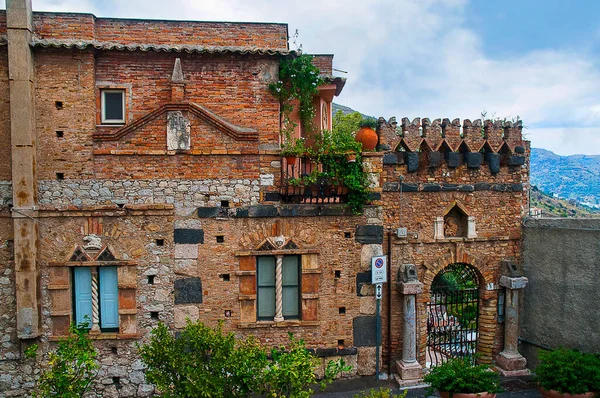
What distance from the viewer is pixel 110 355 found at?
8914 millimetres

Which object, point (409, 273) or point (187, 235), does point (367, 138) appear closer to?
point (409, 273)

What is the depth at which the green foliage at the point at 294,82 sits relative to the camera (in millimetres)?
9297

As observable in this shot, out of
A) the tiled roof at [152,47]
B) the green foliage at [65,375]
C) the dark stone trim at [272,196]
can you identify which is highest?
the tiled roof at [152,47]

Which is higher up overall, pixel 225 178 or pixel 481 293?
pixel 225 178

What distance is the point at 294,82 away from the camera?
940 centimetres

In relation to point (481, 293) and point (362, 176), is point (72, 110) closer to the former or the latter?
point (362, 176)

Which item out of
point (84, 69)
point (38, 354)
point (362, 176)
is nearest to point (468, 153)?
point (362, 176)

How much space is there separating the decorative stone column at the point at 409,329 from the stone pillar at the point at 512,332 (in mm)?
2207

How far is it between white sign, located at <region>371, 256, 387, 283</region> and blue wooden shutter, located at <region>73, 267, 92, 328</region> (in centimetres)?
600

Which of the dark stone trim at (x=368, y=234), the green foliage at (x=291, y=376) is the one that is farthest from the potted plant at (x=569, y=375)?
the green foliage at (x=291, y=376)

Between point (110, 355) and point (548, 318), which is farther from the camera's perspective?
point (548, 318)

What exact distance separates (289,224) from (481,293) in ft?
16.9

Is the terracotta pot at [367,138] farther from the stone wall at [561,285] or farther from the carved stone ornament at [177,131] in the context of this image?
the stone wall at [561,285]

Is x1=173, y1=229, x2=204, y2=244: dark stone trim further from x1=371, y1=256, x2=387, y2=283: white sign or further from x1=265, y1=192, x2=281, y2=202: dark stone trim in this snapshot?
x1=371, y1=256, x2=387, y2=283: white sign
